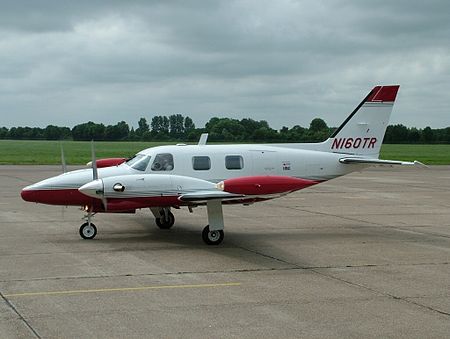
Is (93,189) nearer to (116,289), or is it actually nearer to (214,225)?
(214,225)

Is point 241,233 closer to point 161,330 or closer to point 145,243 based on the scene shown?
point 145,243

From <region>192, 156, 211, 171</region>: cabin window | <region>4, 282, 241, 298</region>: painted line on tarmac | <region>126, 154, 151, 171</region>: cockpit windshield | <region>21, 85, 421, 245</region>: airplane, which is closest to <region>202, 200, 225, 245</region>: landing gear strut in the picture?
<region>21, 85, 421, 245</region>: airplane

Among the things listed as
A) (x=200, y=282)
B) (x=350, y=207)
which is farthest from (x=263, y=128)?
(x=200, y=282)

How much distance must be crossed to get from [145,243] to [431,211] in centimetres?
1183

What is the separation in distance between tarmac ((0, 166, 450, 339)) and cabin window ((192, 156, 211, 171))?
1748 mm

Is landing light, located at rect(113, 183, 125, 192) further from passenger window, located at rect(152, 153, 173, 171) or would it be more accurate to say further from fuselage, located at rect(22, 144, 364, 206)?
passenger window, located at rect(152, 153, 173, 171)

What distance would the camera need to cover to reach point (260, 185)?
1463 cm

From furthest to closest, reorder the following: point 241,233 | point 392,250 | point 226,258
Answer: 1. point 241,233
2. point 392,250
3. point 226,258

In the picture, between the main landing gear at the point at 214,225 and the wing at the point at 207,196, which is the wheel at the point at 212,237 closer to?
the main landing gear at the point at 214,225

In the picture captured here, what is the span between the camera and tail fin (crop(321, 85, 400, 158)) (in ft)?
63.3

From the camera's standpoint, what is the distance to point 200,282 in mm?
11852

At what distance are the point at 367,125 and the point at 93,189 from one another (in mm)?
8147

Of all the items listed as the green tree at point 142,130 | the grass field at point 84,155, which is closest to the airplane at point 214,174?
the grass field at point 84,155

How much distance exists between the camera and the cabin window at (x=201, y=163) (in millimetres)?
17141
